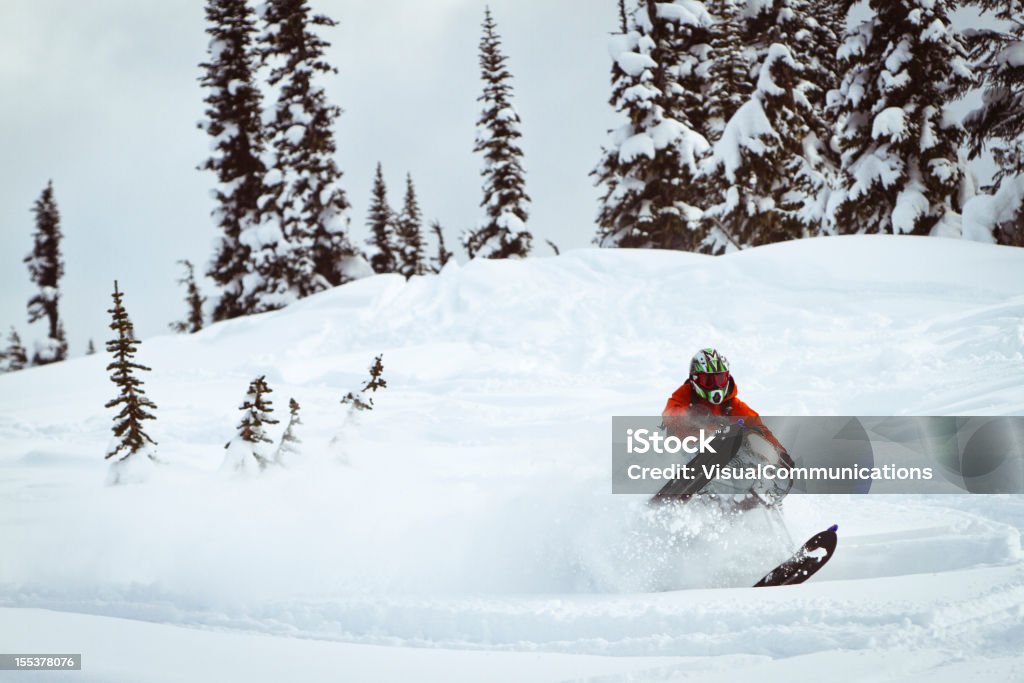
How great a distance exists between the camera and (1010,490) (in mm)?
6527

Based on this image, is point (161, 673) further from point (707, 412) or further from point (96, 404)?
point (96, 404)

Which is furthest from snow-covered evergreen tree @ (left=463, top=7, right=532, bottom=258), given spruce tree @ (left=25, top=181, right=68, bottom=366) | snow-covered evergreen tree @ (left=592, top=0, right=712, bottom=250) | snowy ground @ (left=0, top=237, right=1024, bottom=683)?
spruce tree @ (left=25, top=181, right=68, bottom=366)

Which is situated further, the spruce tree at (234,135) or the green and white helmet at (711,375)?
the spruce tree at (234,135)

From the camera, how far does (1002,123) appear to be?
622 inches

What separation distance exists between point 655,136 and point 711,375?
19445mm

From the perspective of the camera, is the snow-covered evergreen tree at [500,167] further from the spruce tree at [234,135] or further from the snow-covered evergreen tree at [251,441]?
the snow-covered evergreen tree at [251,441]

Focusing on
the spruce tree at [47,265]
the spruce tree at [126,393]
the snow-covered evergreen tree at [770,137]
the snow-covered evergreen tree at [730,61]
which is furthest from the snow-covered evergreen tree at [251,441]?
the spruce tree at [47,265]

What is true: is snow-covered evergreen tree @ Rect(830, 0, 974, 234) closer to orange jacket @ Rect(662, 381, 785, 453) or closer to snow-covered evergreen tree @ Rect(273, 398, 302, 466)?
orange jacket @ Rect(662, 381, 785, 453)

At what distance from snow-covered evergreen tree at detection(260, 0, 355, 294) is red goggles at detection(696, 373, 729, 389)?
22.0 m

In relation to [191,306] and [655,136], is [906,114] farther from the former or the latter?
[191,306]

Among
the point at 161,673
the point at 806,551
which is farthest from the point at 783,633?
the point at 161,673

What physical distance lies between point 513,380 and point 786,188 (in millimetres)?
18493

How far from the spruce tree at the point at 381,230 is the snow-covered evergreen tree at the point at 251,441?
99.2 feet

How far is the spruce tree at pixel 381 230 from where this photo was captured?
37875mm
